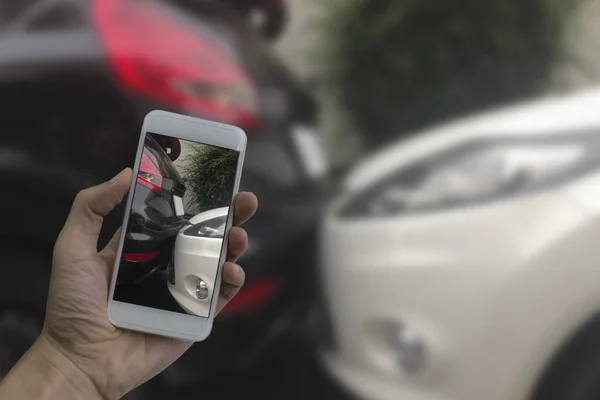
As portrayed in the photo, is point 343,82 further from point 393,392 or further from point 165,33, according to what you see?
point 393,392

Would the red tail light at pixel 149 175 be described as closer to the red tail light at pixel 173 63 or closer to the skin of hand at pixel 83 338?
the skin of hand at pixel 83 338

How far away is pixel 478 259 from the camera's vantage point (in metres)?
1.07

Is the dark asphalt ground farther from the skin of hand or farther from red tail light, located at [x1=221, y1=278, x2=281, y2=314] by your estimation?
the skin of hand

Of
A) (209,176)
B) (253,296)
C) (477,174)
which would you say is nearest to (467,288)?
(477,174)

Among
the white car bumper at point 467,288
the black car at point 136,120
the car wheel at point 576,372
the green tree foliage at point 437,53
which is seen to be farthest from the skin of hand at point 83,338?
the car wheel at point 576,372

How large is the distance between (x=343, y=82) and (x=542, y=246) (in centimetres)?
43

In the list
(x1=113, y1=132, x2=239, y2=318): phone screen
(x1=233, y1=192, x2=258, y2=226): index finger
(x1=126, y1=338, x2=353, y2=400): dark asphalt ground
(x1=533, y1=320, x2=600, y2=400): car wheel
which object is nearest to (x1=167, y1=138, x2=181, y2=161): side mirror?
(x1=113, y1=132, x2=239, y2=318): phone screen

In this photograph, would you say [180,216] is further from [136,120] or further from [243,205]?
[136,120]

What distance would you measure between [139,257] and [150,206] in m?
0.08

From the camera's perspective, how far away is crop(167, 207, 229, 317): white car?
0.92 metres

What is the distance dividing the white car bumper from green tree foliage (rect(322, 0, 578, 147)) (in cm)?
19

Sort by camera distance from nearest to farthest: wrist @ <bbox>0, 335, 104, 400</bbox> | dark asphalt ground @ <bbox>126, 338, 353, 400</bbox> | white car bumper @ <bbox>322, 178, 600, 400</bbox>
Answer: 1. wrist @ <bbox>0, 335, 104, 400</bbox>
2. white car bumper @ <bbox>322, 178, 600, 400</bbox>
3. dark asphalt ground @ <bbox>126, 338, 353, 400</bbox>

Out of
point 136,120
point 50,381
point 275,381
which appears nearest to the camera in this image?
point 50,381

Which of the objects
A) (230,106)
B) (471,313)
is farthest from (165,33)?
(471,313)
